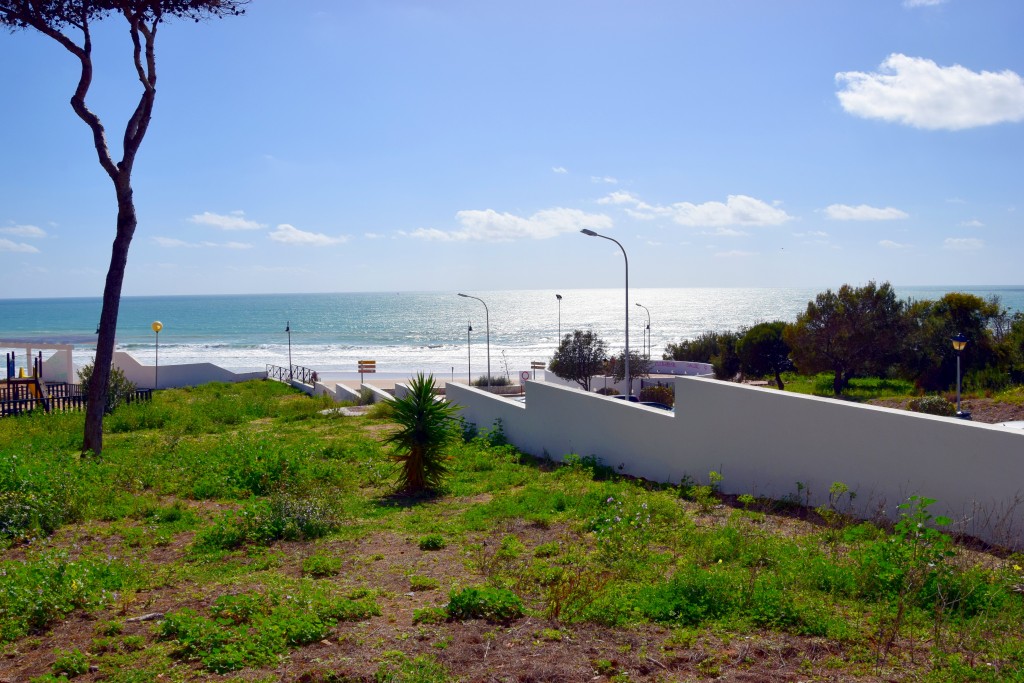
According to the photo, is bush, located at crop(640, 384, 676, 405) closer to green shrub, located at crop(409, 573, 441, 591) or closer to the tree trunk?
the tree trunk

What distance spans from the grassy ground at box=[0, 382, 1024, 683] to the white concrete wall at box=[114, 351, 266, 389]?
85.8ft

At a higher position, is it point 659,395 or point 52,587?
point 52,587

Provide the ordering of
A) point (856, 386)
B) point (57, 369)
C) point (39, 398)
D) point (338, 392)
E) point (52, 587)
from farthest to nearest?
point (856, 386) → point (338, 392) → point (57, 369) → point (39, 398) → point (52, 587)

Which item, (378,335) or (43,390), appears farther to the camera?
(378,335)

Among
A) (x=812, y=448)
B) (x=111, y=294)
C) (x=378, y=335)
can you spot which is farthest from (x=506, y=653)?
(x=378, y=335)

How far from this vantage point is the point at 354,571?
6.43 m

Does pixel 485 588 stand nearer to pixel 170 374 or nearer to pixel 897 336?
pixel 170 374

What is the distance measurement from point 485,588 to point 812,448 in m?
4.74

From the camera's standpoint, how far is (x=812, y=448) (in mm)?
8500

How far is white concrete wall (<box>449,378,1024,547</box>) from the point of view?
269 inches

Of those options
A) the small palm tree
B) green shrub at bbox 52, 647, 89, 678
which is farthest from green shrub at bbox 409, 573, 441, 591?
the small palm tree

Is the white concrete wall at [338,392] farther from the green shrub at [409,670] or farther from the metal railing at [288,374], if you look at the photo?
the green shrub at [409,670]

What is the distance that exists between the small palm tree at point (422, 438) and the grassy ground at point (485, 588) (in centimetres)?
73

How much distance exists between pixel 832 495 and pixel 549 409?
5.96m
